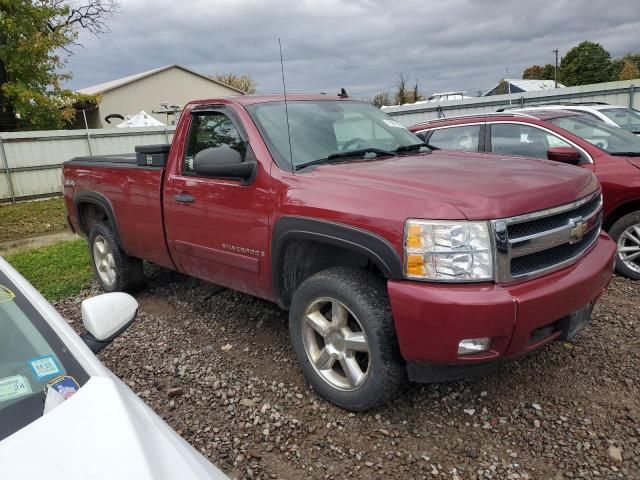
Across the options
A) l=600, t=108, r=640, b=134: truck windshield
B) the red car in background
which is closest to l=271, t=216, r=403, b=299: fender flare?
the red car in background

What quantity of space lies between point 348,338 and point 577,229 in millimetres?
1421

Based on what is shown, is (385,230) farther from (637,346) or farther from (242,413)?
(637,346)

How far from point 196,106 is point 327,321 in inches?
88.0

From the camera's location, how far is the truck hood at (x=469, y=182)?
2561 millimetres

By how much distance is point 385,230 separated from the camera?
2641mm

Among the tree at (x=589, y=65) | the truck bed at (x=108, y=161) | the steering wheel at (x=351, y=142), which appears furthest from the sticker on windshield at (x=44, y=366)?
the tree at (x=589, y=65)

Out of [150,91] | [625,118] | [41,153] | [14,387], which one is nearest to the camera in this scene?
[14,387]

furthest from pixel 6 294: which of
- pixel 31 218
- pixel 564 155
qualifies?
pixel 31 218

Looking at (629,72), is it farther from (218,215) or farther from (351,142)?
(218,215)

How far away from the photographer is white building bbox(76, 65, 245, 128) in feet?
106

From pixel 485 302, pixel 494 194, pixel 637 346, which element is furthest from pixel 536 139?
pixel 485 302

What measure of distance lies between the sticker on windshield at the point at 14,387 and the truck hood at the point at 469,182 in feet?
5.80

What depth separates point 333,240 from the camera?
9.47 ft

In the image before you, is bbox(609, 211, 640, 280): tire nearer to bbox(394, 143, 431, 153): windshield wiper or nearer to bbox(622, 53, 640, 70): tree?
bbox(394, 143, 431, 153): windshield wiper
